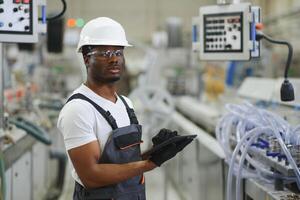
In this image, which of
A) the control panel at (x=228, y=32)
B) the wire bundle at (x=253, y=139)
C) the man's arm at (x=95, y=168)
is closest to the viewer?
the man's arm at (x=95, y=168)

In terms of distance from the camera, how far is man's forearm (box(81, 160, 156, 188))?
1.60 m

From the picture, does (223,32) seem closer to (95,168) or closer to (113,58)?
(113,58)

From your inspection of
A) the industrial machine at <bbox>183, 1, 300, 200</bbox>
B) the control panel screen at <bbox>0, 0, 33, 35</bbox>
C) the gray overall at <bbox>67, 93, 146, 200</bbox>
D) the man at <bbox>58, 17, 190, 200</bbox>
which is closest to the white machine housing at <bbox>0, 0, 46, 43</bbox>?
the control panel screen at <bbox>0, 0, 33, 35</bbox>

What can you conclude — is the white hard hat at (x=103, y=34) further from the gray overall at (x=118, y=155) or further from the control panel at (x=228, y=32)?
the control panel at (x=228, y=32)

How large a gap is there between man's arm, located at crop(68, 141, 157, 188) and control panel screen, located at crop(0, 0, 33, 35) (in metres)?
0.81

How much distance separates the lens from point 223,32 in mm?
2529

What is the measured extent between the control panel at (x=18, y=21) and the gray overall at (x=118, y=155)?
0.58m

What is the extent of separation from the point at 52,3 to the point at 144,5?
2.15 m

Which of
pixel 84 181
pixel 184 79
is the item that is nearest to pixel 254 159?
pixel 84 181

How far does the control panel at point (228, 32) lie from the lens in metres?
2.46

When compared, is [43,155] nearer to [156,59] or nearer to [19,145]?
[19,145]

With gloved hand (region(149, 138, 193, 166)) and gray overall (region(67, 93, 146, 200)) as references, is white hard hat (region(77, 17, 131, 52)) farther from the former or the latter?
gloved hand (region(149, 138, 193, 166))

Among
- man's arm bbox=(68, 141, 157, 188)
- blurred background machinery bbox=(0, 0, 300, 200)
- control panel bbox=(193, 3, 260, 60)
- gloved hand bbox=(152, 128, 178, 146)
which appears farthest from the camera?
control panel bbox=(193, 3, 260, 60)

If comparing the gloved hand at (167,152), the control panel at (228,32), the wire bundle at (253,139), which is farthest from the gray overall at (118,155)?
the control panel at (228,32)
